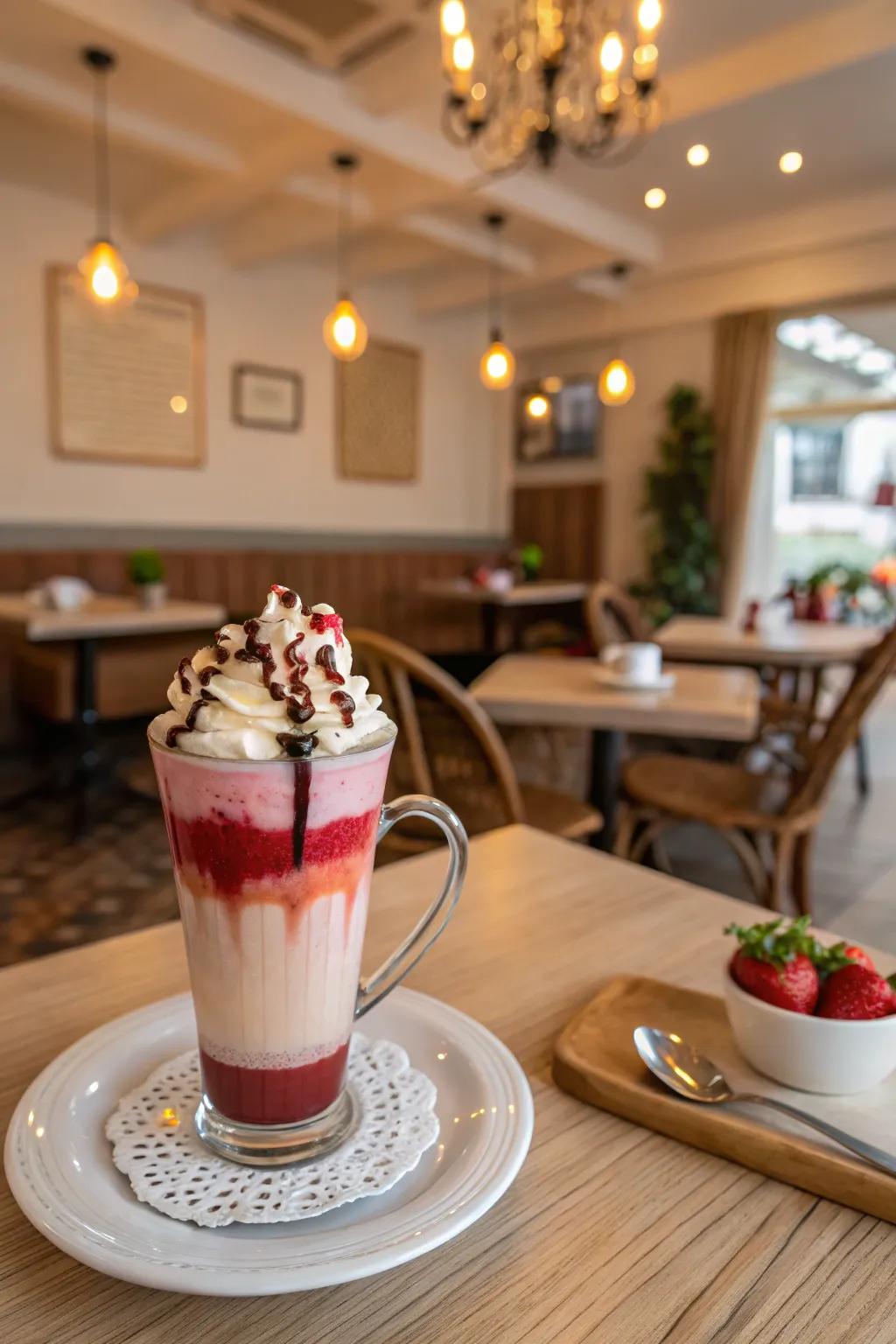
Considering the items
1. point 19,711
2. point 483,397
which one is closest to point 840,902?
point 19,711

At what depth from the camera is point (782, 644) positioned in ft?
10.6

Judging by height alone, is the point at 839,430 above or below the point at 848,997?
above

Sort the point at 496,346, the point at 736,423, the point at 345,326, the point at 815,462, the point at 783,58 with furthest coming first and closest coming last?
1. the point at 815,462
2. the point at 736,423
3. the point at 496,346
4. the point at 345,326
5. the point at 783,58

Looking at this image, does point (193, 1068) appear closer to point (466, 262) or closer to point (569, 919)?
point (569, 919)

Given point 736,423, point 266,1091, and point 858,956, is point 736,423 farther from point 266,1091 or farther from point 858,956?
point 266,1091

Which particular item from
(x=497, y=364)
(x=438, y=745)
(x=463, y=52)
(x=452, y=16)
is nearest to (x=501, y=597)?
(x=497, y=364)

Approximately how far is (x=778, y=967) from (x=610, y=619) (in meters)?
2.69

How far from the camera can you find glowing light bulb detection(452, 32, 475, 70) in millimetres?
2219

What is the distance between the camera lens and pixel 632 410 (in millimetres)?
6984

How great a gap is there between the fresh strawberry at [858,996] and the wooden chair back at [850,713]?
132 cm

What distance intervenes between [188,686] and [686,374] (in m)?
6.83

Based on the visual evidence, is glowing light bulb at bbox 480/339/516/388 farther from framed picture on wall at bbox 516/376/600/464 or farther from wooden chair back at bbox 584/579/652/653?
framed picture on wall at bbox 516/376/600/464

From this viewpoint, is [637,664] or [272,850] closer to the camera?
[272,850]

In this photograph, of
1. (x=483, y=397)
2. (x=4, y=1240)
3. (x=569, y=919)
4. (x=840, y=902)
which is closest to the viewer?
(x=4, y=1240)
